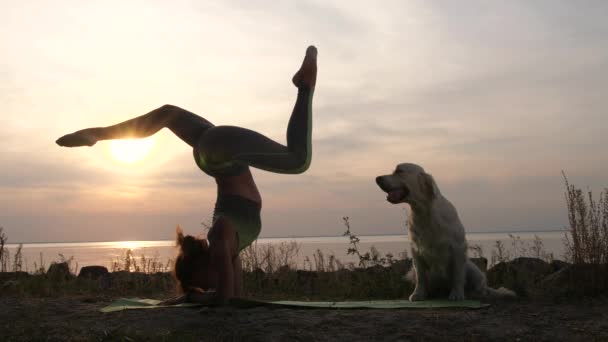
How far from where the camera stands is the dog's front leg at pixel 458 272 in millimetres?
6004

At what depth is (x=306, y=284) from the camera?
8.82 m

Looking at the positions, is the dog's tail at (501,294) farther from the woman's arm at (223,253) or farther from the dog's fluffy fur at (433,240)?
the woman's arm at (223,253)

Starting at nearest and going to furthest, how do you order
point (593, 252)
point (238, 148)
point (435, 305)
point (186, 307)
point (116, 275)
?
point (238, 148), point (186, 307), point (435, 305), point (593, 252), point (116, 275)

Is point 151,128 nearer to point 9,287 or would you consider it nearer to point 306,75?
point 306,75

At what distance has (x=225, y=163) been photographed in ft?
15.8

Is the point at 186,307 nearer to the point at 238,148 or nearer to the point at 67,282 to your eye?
the point at 238,148

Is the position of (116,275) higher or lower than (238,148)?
lower

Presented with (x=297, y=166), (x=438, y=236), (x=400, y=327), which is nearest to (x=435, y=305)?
(x=438, y=236)

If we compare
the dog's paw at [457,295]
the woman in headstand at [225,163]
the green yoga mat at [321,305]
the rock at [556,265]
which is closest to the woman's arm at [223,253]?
the woman in headstand at [225,163]

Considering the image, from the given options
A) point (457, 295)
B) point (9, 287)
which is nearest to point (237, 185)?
point (457, 295)

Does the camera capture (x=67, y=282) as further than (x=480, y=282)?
Yes

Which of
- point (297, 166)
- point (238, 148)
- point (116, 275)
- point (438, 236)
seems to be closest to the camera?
point (297, 166)

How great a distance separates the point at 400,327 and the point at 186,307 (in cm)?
193

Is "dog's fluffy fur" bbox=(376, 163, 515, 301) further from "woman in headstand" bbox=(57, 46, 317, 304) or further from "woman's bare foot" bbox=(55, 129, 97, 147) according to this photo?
"woman's bare foot" bbox=(55, 129, 97, 147)
